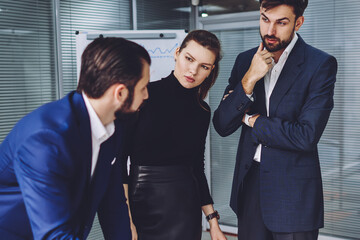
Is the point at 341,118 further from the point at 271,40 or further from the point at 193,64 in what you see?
the point at 193,64

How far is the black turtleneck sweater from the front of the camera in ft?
5.71

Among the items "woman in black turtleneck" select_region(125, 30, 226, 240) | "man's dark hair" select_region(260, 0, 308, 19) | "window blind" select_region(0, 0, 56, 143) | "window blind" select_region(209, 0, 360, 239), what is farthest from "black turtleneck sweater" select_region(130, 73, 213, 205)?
"window blind" select_region(209, 0, 360, 239)

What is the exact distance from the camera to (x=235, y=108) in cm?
194

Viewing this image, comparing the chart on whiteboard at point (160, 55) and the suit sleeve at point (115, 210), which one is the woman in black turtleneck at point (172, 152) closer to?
the suit sleeve at point (115, 210)

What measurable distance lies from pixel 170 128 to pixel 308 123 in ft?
2.08

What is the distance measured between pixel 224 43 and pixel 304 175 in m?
2.56

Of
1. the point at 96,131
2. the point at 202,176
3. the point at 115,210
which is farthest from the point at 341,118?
the point at 96,131

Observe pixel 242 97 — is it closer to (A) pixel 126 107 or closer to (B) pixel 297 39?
(B) pixel 297 39

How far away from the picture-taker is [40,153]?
1.03 metres

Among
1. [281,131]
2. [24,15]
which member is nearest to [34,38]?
[24,15]

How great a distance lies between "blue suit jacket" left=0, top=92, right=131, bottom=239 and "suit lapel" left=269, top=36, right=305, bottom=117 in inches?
35.3

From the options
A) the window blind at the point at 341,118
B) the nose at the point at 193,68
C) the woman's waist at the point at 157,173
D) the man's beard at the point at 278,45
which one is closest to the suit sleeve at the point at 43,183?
the woman's waist at the point at 157,173

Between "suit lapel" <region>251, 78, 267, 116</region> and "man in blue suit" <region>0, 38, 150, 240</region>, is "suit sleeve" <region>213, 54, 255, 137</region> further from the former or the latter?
"man in blue suit" <region>0, 38, 150, 240</region>

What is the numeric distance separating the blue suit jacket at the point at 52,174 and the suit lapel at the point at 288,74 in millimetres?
896
